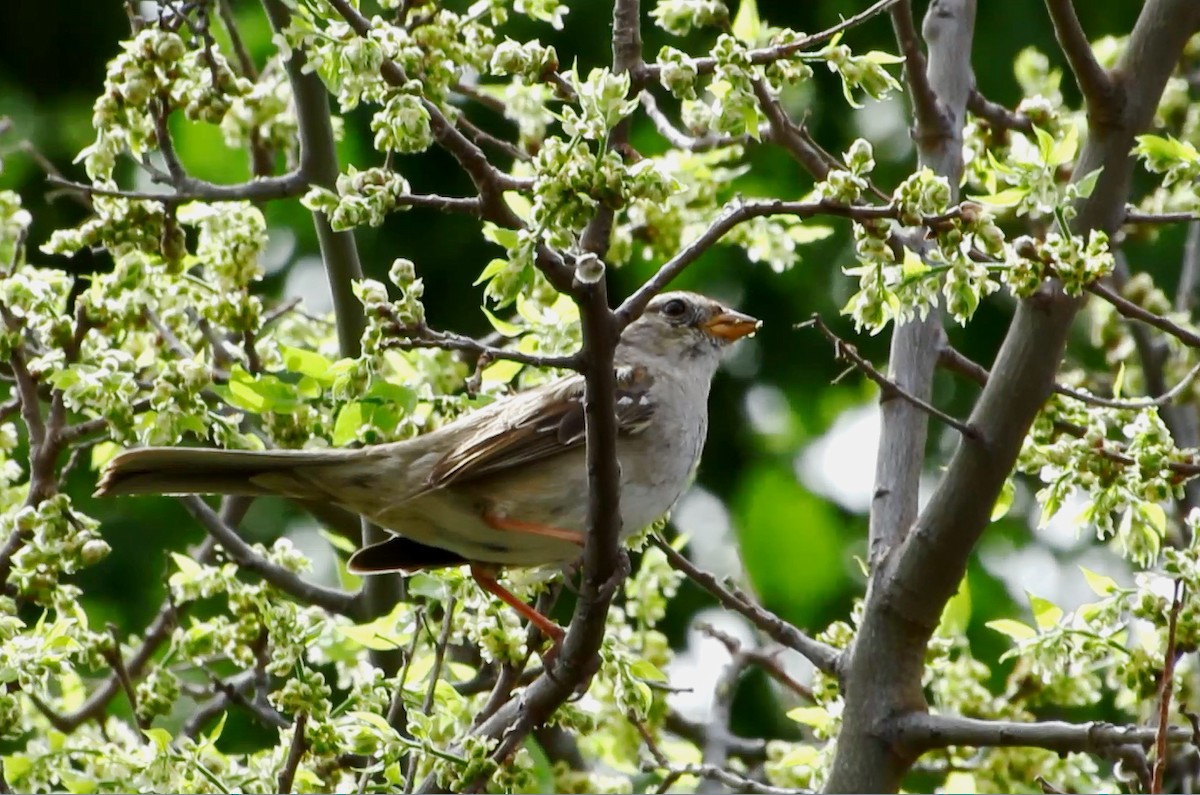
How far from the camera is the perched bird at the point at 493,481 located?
4.72m

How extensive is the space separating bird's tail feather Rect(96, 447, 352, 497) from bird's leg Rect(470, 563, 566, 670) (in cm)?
54

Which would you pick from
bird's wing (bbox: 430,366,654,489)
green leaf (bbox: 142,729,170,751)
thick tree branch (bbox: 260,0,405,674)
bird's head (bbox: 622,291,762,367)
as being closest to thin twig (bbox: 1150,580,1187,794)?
bird's wing (bbox: 430,366,654,489)

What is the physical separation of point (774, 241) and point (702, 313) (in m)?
0.38

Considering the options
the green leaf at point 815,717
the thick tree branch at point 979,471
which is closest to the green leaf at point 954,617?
the green leaf at point 815,717

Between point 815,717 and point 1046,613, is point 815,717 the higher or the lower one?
the lower one

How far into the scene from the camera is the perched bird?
4.72m

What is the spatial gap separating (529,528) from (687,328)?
1098mm

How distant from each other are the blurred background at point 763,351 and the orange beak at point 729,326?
8.61 ft

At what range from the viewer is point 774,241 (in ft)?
17.5

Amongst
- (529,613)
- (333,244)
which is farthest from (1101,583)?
(333,244)

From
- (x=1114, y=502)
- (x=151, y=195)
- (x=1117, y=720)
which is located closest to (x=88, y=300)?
(x=151, y=195)

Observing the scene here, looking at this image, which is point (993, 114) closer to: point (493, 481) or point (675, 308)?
point (675, 308)

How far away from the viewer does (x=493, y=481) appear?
4.87m

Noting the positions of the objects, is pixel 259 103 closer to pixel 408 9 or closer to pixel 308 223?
pixel 408 9
